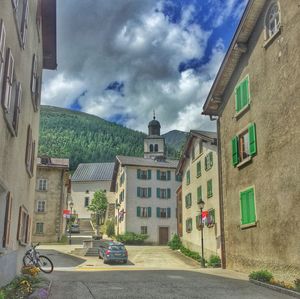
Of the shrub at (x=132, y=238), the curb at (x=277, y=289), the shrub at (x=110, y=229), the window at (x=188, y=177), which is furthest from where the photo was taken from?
the shrub at (x=110, y=229)

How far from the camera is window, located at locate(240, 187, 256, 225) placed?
17727 millimetres

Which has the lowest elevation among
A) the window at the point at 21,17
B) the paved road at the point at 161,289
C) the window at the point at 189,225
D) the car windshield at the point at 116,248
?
the paved road at the point at 161,289

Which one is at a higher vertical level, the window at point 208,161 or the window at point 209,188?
the window at point 208,161

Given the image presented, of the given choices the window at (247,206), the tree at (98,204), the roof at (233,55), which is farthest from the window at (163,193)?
the window at (247,206)

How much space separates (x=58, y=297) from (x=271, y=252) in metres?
8.21

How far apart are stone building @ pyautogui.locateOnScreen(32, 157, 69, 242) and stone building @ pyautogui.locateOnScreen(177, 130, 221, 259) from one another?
14856 mm

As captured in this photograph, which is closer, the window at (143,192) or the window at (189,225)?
the window at (189,225)

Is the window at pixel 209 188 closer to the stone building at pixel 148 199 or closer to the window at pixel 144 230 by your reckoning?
the stone building at pixel 148 199

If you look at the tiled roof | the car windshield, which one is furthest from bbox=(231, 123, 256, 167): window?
the tiled roof

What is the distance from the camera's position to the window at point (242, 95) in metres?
19.0

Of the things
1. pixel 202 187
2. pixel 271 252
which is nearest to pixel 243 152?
pixel 271 252

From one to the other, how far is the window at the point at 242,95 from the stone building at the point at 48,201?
107ft

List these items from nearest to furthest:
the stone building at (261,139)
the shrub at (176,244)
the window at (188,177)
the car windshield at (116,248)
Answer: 1. the stone building at (261,139)
2. the car windshield at (116,248)
3. the window at (188,177)
4. the shrub at (176,244)

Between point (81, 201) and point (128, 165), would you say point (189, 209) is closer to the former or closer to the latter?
point (128, 165)
